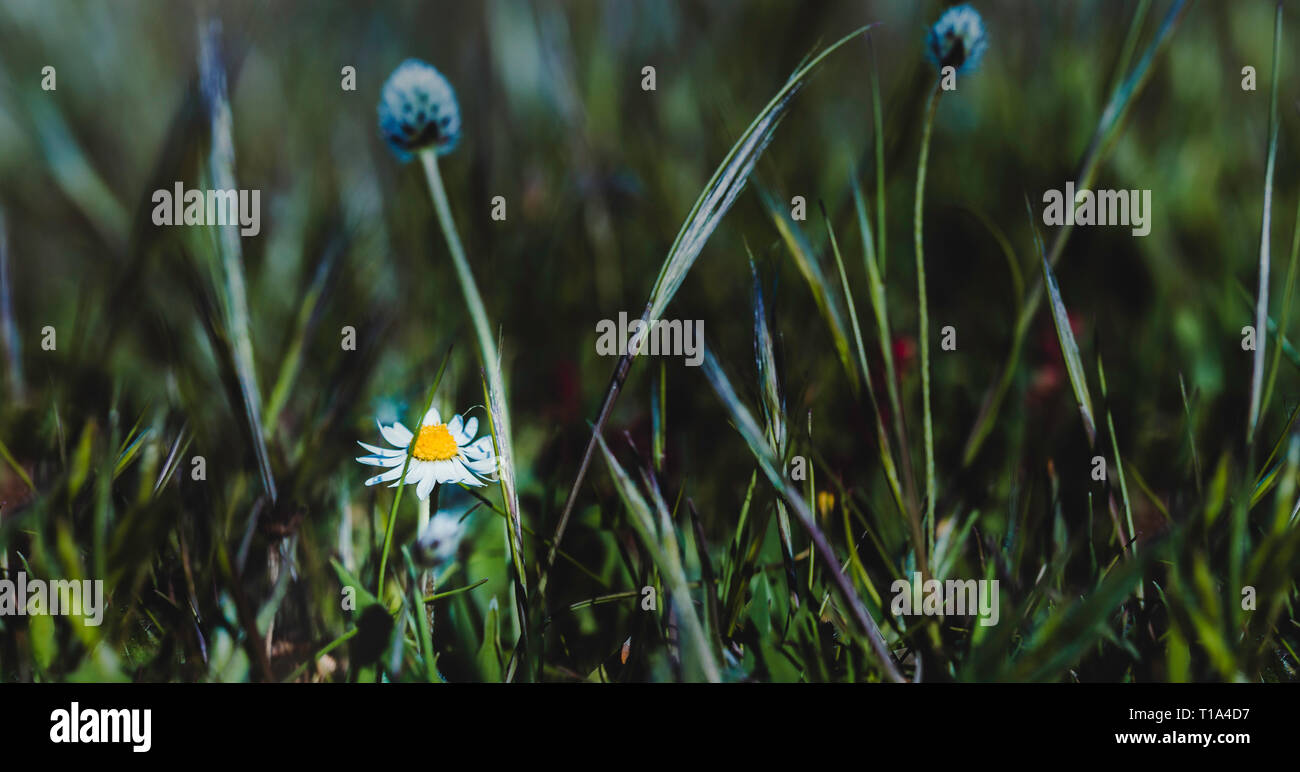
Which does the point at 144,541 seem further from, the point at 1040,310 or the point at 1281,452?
the point at 1040,310

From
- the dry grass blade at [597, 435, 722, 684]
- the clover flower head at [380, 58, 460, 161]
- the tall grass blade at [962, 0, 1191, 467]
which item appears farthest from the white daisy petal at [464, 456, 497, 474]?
the tall grass blade at [962, 0, 1191, 467]

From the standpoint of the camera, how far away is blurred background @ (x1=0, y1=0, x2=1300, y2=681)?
2.27ft

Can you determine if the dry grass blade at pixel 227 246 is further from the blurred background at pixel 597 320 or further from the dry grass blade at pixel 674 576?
the dry grass blade at pixel 674 576

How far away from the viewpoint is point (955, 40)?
76 cm

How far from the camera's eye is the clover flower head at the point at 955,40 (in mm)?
758

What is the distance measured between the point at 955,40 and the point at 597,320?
65cm

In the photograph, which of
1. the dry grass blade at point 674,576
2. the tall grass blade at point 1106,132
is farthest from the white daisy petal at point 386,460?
the tall grass blade at point 1106,132

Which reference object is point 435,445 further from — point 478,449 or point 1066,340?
point 1066,340

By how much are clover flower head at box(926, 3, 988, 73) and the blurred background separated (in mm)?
27

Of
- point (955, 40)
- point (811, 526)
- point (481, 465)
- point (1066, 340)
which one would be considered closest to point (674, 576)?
point (811, 526)

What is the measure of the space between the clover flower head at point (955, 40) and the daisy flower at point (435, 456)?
0.53 m

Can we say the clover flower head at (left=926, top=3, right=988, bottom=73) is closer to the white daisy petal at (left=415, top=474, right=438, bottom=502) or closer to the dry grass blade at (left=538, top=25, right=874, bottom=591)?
the dry grass blade at (left=538, top=25, right=874, bottom=591)

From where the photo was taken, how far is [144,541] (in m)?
0.64
